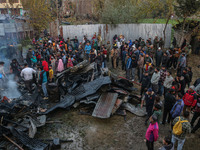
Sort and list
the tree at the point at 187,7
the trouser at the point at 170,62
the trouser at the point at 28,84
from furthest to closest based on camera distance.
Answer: the trouser at the point at 170,62 < the tree at the point at 187,7 < the trouser at the point at 28,84

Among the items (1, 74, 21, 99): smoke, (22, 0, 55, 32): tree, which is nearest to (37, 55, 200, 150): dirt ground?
(1, 74, 21, 99): smoke

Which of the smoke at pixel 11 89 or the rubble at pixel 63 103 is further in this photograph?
the smoke at pixel 11 89

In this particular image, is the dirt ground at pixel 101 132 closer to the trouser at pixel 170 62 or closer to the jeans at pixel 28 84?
the jeans at pixel 28 84

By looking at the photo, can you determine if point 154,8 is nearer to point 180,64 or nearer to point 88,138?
point 180,64

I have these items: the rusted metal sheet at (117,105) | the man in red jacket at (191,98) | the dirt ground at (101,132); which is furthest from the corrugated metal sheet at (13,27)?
the man in red jacket at (191,98)

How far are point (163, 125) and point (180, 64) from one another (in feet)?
17.1

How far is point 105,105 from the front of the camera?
7320mm

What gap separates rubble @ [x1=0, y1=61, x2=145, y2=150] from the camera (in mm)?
5527

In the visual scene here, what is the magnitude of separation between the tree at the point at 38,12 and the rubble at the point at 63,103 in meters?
10.7

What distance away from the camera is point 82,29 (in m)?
17.4

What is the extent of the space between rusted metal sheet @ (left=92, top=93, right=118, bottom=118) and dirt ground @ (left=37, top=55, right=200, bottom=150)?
0.29 meters

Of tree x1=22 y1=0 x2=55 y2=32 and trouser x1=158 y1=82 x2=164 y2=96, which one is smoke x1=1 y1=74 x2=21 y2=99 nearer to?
trouser x1=158 y1=82 x2=164 y2=96

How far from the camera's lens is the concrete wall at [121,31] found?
53.8 feet

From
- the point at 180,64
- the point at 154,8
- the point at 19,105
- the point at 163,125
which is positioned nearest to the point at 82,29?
the point at 154,8
